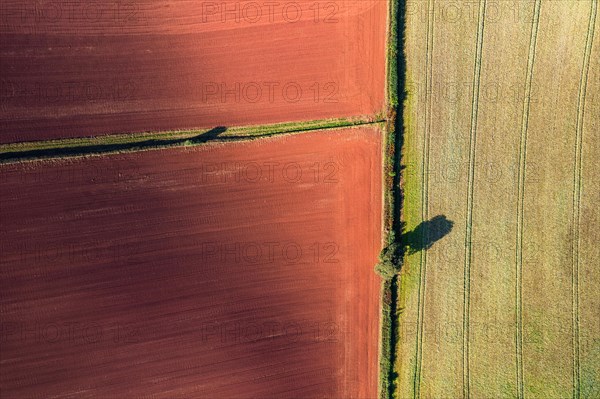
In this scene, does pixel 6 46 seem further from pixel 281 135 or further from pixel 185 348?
pixel 185 348

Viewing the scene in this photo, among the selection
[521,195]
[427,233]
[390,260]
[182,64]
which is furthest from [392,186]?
[182,64]

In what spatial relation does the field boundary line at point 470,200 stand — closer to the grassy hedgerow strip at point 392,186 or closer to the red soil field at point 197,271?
the grassy hedgerow strip at point 392,186

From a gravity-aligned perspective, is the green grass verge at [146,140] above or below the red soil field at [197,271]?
above

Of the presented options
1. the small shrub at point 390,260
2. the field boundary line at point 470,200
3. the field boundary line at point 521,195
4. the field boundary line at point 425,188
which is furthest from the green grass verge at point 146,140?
the field boundary line at point 521,195

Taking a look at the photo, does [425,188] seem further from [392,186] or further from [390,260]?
[390,260]

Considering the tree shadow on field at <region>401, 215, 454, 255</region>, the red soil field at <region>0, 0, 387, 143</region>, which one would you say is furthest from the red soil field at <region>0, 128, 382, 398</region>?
the red soil field at <region>0, 0, 387, 143</region>

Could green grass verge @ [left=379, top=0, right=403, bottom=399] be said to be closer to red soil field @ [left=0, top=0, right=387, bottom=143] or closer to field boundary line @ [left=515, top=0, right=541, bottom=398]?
red soil field @ [left=0, top=0, right=387, bottom=143]

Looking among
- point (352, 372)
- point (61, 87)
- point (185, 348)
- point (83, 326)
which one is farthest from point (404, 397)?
point (61, 87)
